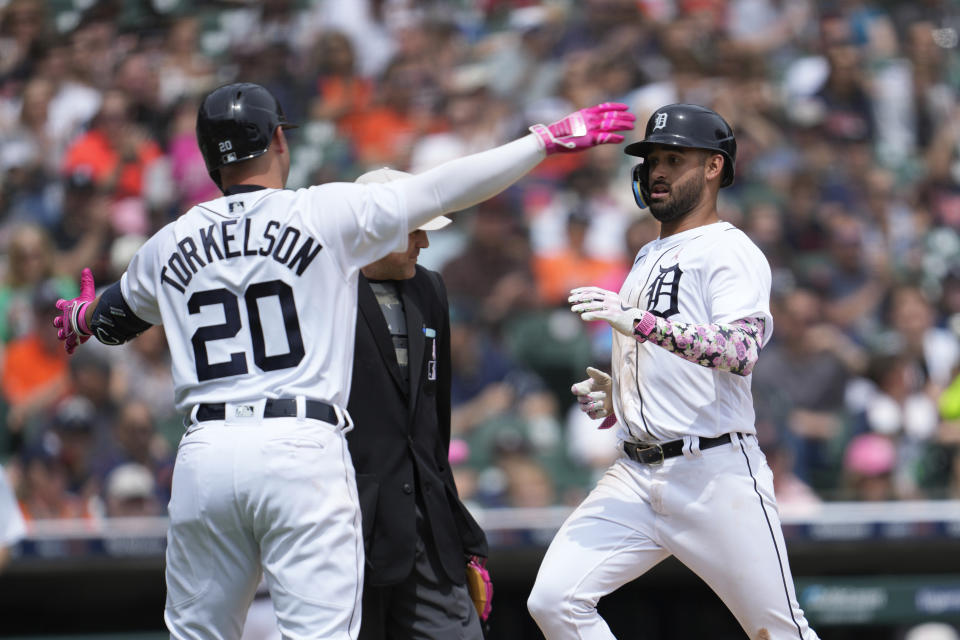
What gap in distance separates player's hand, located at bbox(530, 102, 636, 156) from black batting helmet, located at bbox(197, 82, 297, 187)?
0.74 metres

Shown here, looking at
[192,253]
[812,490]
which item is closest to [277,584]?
[192,253]

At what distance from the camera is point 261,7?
32.0 ft

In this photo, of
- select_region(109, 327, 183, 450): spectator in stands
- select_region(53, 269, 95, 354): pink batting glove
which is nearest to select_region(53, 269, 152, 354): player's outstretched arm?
select_region(53, 269, 95, 354): pink batting glove

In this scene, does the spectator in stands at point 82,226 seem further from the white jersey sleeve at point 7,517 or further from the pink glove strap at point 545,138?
the pink glove strap at point 545,138

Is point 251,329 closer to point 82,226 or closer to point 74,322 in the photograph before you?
point 74,322

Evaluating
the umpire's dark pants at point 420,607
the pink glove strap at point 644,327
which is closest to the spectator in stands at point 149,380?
the umpire's dark pants at point 420,607

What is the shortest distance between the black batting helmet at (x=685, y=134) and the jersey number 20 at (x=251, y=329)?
1273 millimetres

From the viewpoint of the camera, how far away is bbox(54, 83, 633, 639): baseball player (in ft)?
A: 10.7

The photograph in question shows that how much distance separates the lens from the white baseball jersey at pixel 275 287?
3332mm

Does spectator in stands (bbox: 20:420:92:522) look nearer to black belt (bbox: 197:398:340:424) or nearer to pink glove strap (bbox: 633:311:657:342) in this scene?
black belt (bbox: 197:398:340:424)

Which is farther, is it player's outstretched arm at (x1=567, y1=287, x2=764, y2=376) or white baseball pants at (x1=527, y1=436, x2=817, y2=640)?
white baseball pants at (x1=527, y1=436, x2=817, y2=640)

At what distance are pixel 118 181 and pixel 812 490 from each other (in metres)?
4.77

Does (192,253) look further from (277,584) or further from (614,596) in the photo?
(614,596)

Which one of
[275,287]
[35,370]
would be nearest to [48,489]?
[35,370]
